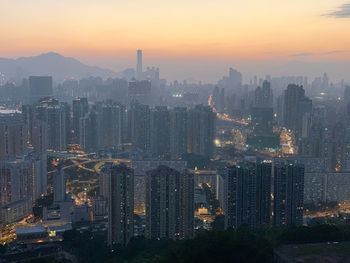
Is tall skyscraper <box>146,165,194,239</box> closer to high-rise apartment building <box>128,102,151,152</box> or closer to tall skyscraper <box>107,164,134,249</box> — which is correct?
tall skyscraper <box>107,164,134,249</box>

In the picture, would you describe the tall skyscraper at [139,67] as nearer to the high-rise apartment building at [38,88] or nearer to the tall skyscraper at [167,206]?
the high-rise apartment building at [38,88]

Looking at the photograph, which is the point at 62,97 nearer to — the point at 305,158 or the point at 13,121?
the point at 13,121

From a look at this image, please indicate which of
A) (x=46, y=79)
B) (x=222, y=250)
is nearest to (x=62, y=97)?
(x=46, y=79)

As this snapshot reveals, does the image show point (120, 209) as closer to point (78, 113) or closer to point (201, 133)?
point (201, 133)

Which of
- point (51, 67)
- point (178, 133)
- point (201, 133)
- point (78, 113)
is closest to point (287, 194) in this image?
point (201, 133)

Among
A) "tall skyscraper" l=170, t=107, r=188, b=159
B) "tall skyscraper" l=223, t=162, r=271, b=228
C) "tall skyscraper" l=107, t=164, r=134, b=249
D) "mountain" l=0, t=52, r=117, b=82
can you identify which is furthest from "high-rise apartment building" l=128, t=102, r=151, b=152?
"mountain" l=0, t=52, r=117, b=82

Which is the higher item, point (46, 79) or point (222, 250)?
point (46, 79)

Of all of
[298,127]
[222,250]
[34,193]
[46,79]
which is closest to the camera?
[222,250]
